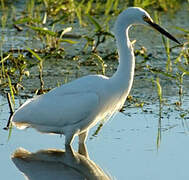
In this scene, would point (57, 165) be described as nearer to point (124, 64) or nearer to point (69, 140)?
point (69, 140)

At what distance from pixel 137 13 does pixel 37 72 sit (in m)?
2.34

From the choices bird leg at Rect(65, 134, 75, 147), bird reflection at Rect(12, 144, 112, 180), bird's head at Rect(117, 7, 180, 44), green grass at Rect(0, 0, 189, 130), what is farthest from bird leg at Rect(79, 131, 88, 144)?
bird's head at Rect(117, 7, 180, 44)

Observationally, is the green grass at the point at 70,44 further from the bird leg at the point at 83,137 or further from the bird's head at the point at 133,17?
the bird's head at the point at 133,17

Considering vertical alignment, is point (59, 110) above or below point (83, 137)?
above

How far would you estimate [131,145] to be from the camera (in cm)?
558

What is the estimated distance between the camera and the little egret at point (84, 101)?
539cm

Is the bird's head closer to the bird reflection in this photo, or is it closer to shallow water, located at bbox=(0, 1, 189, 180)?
shallow water, located at bbox=(0, 1, 189, 180)

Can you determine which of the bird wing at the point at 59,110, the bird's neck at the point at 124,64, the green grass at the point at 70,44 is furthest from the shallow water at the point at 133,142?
the bird's neck at the point at 124,64

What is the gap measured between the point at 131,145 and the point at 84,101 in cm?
60

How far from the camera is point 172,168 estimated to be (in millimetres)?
5062

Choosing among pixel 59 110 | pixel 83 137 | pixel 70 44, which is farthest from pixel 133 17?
pixel 70 44

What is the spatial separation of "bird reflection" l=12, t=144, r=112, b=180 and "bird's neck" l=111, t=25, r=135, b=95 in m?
0.65

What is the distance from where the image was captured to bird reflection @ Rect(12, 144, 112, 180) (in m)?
5.02

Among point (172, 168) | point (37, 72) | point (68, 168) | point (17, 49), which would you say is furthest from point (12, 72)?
point (172, 168)
